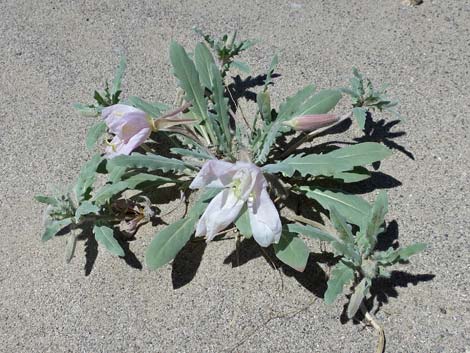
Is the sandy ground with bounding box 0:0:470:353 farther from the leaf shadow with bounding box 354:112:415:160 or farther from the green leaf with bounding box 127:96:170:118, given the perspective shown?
the green leaf with bounding box 127:96:170:118

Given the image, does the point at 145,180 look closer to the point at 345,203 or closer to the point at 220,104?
the point at 220,104

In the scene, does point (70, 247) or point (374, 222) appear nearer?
point (374, 222)

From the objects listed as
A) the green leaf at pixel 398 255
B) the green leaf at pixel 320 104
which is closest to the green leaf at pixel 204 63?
the green leaf at pixel 320 104

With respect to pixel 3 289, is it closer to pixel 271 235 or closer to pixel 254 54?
pixel 271 235

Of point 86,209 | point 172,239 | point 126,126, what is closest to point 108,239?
point 86,209

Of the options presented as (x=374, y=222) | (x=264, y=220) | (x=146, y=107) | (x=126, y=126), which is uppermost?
(x=126, y=126)

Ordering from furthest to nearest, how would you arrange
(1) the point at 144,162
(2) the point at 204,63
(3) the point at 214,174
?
(2) the point at 204,63
(1) the point at 144,162
(3) the point at 214,174

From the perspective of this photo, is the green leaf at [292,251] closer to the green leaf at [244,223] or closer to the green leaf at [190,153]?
the green leaf at [244,223]
